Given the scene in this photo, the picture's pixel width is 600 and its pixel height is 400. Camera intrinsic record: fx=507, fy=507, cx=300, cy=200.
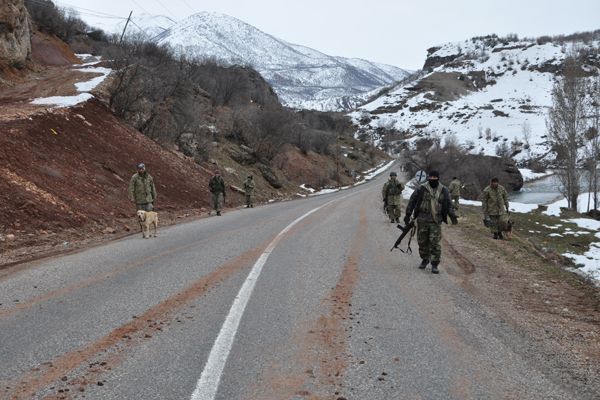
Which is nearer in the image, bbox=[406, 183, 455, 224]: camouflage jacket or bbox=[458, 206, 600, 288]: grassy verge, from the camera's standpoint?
bbox=[406, 183, 455, 224]: camouflage jacket

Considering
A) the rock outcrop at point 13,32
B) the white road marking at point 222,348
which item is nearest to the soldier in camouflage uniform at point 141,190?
the white road marking at point 222,348

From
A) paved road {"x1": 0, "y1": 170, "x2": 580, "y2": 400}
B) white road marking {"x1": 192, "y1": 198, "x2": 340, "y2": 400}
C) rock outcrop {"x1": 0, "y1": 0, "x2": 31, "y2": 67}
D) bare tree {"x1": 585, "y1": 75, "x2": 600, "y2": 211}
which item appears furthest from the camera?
bare tree {"x1": 585, "y1": 75, "x2": 600, "y2": 211}

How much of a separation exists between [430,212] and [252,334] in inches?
190

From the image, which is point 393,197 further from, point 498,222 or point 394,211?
point 498,222

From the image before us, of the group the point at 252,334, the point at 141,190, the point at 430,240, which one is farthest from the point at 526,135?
the point at 252,334

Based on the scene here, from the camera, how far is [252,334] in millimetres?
5020

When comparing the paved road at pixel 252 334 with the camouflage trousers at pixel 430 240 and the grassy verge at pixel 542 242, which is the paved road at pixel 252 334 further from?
the grassy verge at pixel 542 242

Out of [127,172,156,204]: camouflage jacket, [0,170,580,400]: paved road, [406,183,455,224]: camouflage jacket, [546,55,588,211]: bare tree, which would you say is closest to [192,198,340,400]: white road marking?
[0,170,580,400]: paved road

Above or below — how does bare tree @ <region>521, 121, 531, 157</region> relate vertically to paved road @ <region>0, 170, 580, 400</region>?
above

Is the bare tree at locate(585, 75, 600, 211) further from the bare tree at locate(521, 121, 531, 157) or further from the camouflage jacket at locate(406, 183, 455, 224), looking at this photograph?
the bare tree at locate(521, 121, 531, 157)

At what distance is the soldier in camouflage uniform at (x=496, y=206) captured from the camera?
1502 centimetres

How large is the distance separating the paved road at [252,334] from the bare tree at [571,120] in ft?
114

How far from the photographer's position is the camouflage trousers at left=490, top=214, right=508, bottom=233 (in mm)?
15039

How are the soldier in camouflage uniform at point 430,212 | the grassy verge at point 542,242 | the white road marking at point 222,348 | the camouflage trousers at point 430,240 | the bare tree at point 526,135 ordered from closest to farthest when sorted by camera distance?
the white road marking at point 222,348, the camouflage trousers at point 430,240, the soldier in camouflage uniform at point 430,212, the grassy verge at point 542,242, the bare tree at point 526,135
